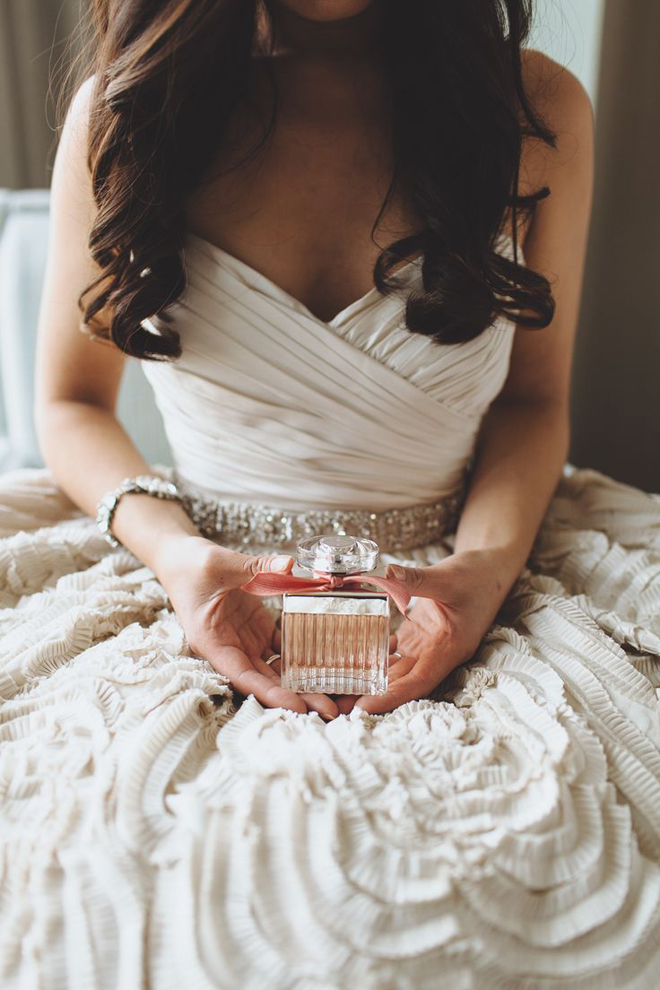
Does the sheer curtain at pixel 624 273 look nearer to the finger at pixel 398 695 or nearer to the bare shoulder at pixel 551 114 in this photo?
the bare shoulder at pixel 551 114

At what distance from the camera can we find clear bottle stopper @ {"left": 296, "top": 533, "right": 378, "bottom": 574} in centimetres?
78

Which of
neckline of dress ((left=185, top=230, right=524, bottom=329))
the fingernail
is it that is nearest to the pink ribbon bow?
the fingernail

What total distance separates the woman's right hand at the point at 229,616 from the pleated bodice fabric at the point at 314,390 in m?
0.18

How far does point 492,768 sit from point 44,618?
516 mm

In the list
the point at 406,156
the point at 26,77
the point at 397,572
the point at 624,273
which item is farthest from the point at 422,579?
the point at 26,77

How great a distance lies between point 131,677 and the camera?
0.82 meters

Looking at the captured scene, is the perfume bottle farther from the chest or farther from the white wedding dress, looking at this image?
the chest

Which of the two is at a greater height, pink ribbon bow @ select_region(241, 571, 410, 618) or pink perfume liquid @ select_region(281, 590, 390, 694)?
pink ribbon bow @ select_region(241, 571, 410, 618)

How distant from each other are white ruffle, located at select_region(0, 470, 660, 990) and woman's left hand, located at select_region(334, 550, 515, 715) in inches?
1.3

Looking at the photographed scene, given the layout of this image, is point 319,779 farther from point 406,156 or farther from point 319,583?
point 406,156

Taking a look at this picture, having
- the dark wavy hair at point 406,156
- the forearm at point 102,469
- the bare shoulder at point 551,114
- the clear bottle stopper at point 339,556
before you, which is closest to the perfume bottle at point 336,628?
the clear bottle stopper at point 339,556

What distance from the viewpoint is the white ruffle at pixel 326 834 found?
61cm

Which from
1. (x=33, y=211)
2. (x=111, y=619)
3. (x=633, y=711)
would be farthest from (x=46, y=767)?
(x=33, y=211)

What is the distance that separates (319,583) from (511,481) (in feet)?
1.44
